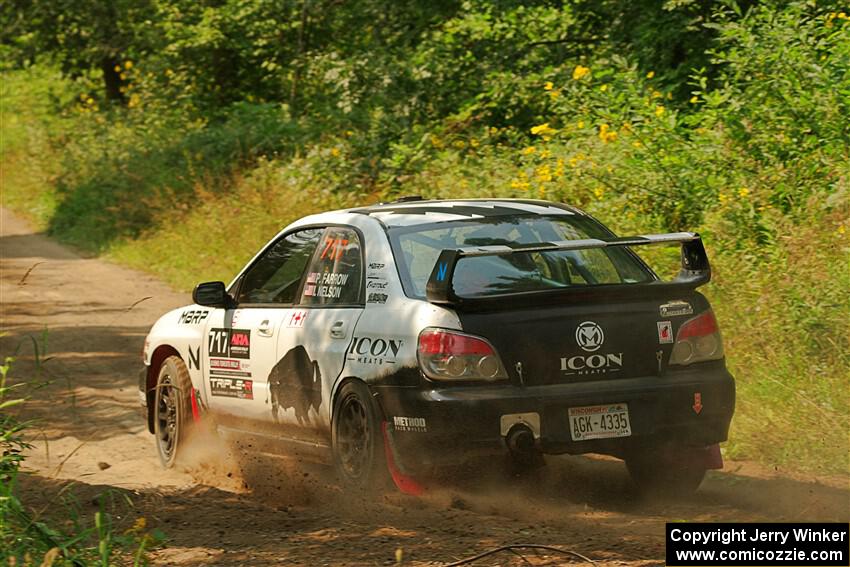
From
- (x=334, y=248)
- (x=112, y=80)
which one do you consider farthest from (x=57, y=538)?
(x=112, y=80)

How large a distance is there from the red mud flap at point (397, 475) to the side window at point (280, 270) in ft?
5.02

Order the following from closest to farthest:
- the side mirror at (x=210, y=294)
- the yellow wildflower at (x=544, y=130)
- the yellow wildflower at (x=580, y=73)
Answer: the side mirror at (x=210, y=294) → the yellow wildflower at (x=544, y=130) → the yellow wildflower at (x=580, y=73)

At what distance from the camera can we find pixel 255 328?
309 inches

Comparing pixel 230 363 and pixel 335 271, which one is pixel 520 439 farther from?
pixel 230 363

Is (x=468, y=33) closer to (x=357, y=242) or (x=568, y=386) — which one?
(x=357, y=242)

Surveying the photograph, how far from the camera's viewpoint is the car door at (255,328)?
7.70 m

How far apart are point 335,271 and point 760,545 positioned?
3047 millimetres

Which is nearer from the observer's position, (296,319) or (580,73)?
(296,319)

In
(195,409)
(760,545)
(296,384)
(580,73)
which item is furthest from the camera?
(580,73)

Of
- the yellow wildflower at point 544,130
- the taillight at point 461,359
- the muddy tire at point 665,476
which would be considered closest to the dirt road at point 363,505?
the muddy tire at point 665,476

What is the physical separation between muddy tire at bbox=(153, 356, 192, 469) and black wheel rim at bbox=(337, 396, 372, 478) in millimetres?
2035

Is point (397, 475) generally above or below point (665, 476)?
above

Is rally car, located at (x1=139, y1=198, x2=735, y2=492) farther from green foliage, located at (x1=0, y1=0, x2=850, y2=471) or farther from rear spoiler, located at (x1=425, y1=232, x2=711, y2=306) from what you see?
green foliage, located at (x1=0, y1=0, x2=850, y2=471)

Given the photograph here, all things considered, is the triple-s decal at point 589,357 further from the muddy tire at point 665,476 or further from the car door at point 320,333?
the car door at point 320,333
